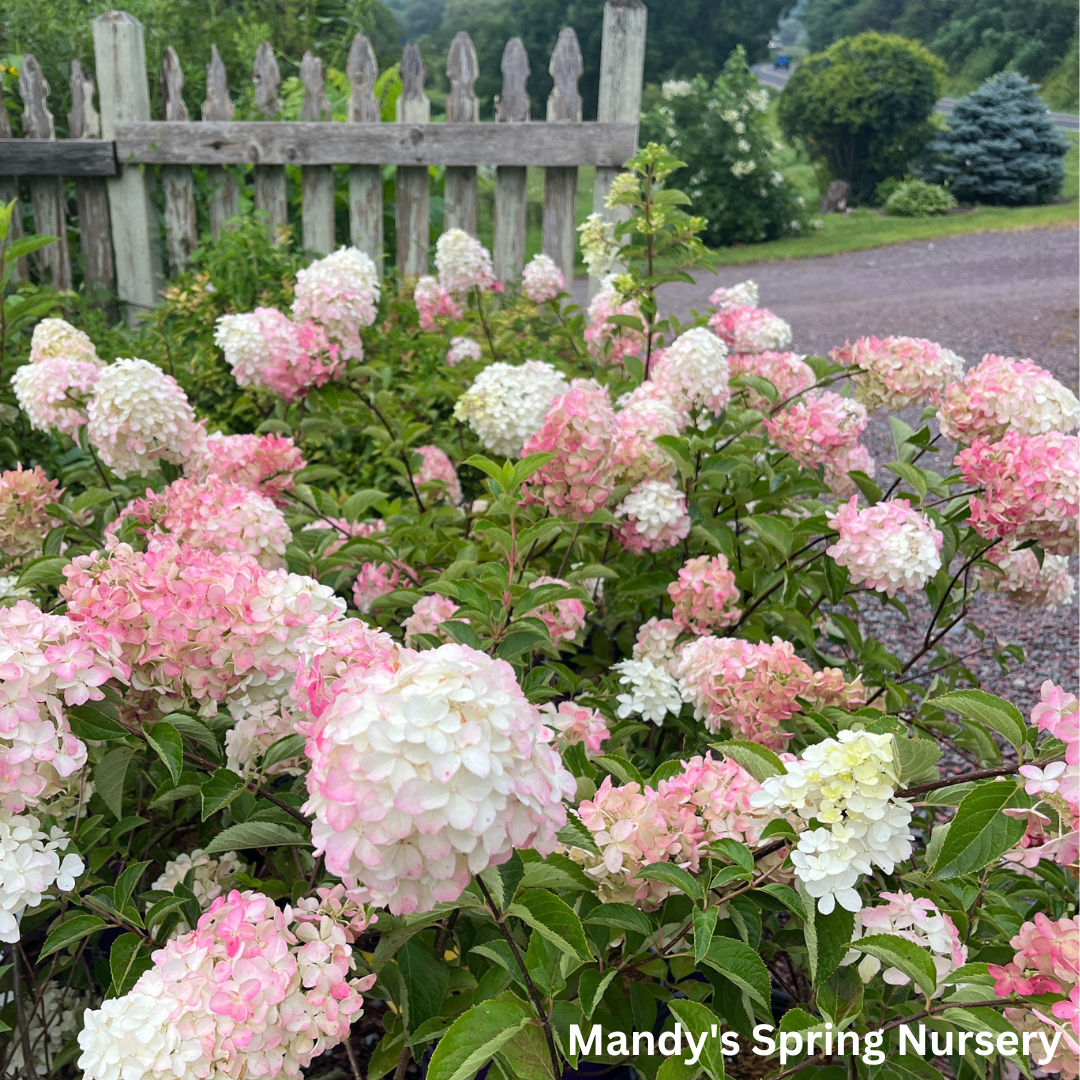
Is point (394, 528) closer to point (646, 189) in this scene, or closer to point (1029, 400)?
point (646, 189)

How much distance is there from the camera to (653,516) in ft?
5.40

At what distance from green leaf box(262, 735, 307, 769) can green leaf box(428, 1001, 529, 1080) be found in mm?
350

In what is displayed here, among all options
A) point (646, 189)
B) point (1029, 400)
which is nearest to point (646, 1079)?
point (1029, 400)

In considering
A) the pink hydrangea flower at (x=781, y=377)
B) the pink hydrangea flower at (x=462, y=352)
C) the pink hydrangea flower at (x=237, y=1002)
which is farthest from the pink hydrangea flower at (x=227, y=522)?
the pink hydrangea flower at (x=462, y=352)

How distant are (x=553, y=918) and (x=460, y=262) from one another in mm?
2524

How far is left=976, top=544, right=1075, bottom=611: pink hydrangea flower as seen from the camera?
196 cm

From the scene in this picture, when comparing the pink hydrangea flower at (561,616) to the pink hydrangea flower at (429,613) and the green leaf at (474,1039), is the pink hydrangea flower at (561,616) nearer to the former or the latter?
the pink hydrangea flower at (429,613)

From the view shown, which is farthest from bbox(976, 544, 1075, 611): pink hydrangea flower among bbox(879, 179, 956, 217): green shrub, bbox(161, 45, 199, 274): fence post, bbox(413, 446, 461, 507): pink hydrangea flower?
bbox(879, 179, 956, 217): green shrub

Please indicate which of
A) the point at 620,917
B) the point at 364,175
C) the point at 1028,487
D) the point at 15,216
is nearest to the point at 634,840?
the point at 620,917

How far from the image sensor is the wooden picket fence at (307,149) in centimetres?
468

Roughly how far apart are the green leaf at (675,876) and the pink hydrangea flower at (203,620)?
450 mm

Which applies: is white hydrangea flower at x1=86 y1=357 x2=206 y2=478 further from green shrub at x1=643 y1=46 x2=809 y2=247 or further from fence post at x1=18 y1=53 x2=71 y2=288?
green shrub at x1=643 y1=46 x2=809 y2=247

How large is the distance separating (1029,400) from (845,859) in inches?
44.3

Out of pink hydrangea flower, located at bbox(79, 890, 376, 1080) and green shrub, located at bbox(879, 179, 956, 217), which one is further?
green shrub, located at bbox(879, 179, 956, 217)
